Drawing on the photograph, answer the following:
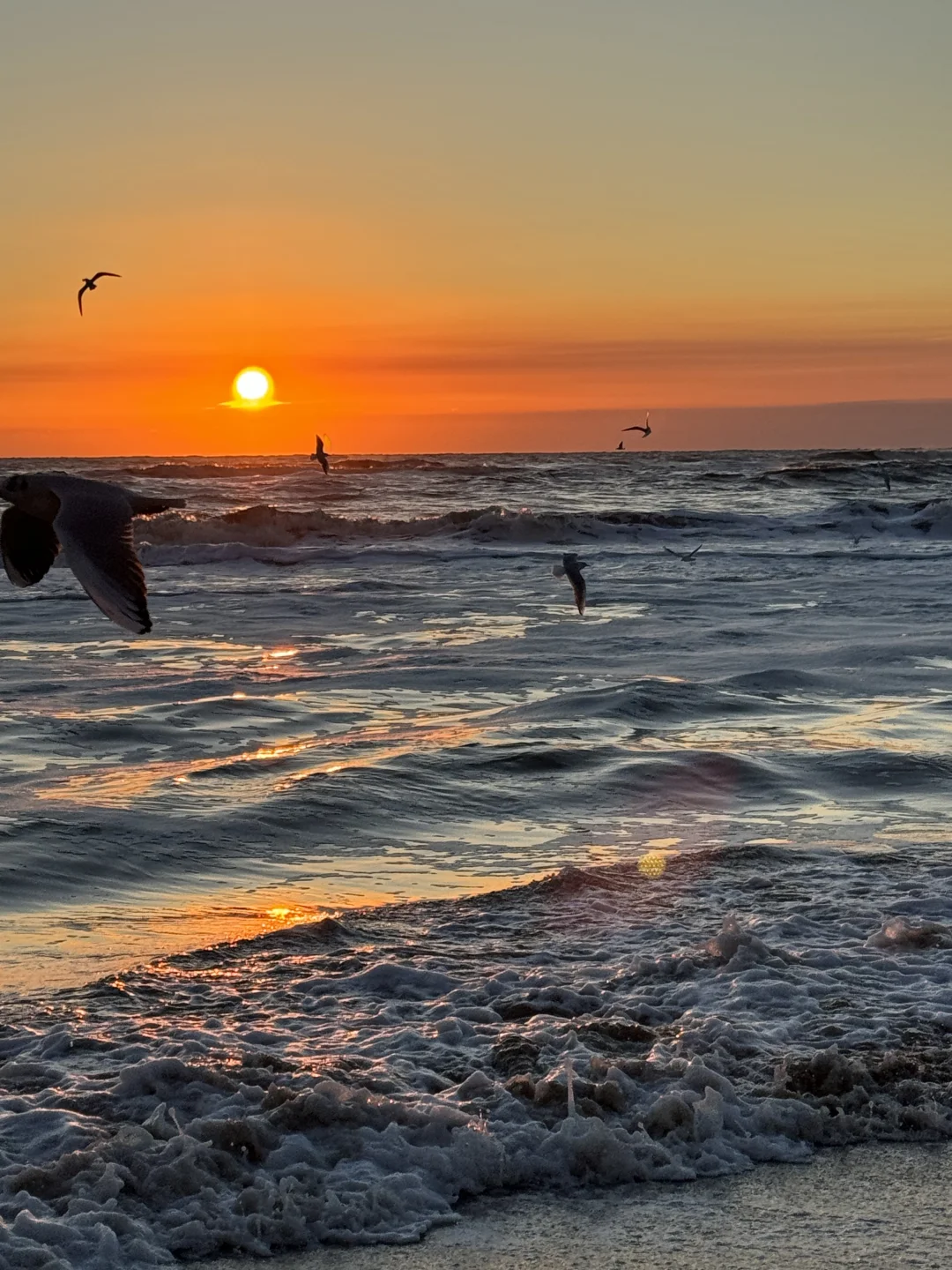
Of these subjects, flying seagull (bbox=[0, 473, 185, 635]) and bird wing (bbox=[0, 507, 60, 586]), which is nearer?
flying seagull (bbox=[0, 473, 185, 635])

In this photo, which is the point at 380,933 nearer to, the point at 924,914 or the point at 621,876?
the point at 621,876

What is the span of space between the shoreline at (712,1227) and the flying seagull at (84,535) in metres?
1.79

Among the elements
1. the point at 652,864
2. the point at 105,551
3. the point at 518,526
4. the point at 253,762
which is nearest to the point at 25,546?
the point at 105,551

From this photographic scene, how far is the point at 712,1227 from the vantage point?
3916mm

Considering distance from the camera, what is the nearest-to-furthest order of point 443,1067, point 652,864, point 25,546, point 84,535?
point 443,1067 → point 84,535 → point 25,546 → point 652,864

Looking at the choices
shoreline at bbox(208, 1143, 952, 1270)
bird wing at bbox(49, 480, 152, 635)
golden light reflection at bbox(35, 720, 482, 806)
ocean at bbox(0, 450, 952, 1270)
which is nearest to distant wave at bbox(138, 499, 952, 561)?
ocean at bbox(0, 450, 952, 1270)

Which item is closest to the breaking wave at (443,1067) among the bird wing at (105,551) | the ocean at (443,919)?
the ocean at (443,919)

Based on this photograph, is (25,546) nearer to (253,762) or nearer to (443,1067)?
(443,1067)

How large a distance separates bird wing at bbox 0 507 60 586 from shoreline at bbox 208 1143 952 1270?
8.77 ft

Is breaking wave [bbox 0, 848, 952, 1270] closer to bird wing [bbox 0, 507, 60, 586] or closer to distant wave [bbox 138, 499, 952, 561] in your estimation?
bird wing [bbox 0, 507, 60, 586]

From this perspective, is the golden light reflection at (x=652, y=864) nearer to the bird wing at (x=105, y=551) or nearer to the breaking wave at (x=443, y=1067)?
the breaking wave at (x=443, y=1067)

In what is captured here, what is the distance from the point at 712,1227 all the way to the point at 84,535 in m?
2.79

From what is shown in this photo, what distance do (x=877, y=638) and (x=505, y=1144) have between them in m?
11.4

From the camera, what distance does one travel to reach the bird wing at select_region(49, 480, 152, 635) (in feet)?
14.9
